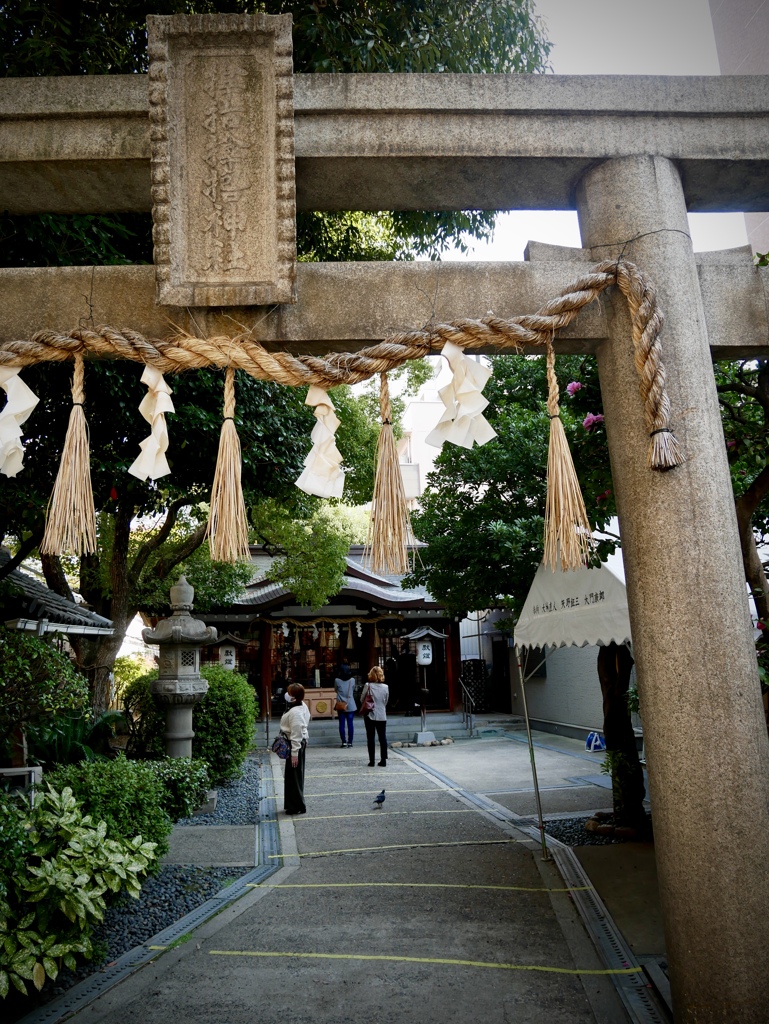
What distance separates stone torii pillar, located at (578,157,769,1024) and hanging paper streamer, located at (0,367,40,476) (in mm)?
2550

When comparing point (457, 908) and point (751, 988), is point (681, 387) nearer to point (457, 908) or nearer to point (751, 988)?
point (751, 988)

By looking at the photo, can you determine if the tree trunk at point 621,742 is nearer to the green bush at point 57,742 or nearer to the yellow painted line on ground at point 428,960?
the yellow painted line on ground at point 428,960

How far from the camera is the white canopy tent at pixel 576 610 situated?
5.33 m

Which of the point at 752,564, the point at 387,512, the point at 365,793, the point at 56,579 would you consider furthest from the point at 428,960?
the point at 56,579

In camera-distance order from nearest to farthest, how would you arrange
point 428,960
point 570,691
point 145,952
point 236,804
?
point 428,960 < point 145,952 < point 236,804 < point 570,691

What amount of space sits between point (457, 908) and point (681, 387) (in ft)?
13.0

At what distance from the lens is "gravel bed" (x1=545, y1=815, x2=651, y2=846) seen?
6.84 metres

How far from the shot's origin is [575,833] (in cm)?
721

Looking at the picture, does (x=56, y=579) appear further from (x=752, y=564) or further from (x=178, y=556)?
(x=752, y=564)

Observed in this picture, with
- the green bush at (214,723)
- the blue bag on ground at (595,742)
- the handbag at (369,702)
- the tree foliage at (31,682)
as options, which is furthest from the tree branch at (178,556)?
the blue bag on ground at (595,742)

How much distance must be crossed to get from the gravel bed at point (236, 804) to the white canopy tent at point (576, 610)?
376cm

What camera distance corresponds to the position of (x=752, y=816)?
2768 mm

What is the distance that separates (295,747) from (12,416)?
6206 millimetres

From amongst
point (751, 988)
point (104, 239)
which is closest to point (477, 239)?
point (104, 239)
